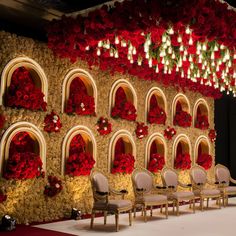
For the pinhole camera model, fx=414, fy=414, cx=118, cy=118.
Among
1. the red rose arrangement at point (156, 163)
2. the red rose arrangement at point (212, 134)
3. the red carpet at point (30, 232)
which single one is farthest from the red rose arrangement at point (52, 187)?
the red rose arrangement at point (212, 134)

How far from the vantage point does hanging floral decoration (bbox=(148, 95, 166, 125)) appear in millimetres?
10562

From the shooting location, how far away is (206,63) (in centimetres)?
841

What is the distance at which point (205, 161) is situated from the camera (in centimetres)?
1227

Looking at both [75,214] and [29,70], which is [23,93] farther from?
[75,214]

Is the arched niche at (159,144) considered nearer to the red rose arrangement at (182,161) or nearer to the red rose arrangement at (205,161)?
the red rose arrangement at (182,161)

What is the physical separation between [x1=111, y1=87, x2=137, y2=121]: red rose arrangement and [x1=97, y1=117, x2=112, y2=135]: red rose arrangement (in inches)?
13.5

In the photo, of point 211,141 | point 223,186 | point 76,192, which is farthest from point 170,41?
point 211,141

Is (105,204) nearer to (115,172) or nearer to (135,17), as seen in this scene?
(115,172)

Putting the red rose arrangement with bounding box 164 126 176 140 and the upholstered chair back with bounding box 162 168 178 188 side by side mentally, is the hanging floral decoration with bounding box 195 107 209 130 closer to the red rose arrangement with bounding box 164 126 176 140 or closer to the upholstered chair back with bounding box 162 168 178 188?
the red rose arrangement with bounding box 164 126 176 140

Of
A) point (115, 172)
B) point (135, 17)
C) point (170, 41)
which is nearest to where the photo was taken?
point (135, 17)

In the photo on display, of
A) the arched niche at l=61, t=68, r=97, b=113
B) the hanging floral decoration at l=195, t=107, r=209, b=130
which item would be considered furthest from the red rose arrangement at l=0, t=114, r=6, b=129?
the hanging floral decoration at l=195, t=107, r=209, b=130

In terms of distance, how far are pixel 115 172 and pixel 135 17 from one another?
4.19m

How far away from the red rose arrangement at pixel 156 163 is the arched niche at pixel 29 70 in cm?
356

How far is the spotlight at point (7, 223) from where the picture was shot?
6922 millimetres
